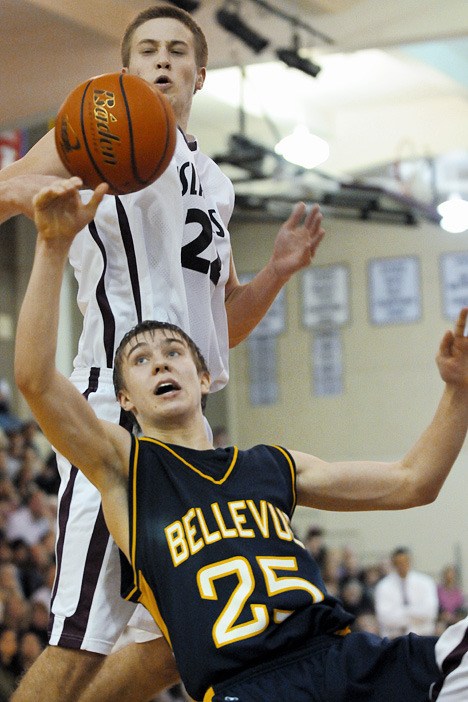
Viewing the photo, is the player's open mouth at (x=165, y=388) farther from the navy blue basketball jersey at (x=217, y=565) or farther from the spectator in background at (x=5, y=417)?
the spectator in background at (x=5, y=417)

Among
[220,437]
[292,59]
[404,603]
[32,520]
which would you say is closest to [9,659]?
[32,520]

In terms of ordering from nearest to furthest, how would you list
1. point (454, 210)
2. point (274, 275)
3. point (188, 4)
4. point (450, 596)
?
point (274, 275) < point (188, 4) < point (454, 210) < point (450, 596)

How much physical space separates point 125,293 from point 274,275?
0.84m

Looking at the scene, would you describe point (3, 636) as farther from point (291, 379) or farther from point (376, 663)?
point (291, 379)

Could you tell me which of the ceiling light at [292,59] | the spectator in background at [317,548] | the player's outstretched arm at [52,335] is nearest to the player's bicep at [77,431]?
the player's outstretched arm at [52,335]

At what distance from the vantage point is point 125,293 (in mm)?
3668

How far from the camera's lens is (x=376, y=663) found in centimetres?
297

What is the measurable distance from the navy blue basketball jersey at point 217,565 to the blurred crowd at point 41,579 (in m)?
6.25

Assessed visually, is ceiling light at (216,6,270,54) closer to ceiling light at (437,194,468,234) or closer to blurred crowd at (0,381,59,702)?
blurred crowd at (0,381,59,702)

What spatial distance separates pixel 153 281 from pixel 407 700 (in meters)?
1.46

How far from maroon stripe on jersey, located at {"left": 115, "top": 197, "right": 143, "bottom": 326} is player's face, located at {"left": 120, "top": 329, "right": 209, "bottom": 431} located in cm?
26

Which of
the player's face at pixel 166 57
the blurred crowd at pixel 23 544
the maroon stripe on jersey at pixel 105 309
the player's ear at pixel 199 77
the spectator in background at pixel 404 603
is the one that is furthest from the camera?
the spectator in background at pixel 404 603

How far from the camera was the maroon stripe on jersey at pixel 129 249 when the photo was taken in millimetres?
3654

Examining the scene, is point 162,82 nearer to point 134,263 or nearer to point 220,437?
point 134,263
